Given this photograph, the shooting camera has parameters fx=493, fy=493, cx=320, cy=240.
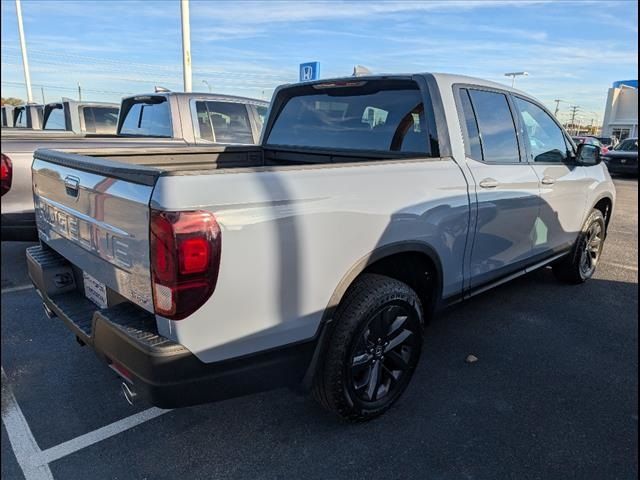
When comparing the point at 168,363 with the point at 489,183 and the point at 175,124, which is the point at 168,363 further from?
the point at 175,124

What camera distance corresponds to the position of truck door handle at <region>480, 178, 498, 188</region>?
3.21 meters

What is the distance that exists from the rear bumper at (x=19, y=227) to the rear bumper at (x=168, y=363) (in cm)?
251

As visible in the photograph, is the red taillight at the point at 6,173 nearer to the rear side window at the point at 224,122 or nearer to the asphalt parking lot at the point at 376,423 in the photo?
the asphalt parking lot at the point at 376,423

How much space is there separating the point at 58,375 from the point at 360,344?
199 centimetres

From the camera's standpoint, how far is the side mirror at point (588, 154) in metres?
4.34

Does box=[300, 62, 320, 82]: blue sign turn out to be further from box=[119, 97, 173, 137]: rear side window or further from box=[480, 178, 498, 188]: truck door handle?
box=[480, 178, 498, 188]: truck door handle

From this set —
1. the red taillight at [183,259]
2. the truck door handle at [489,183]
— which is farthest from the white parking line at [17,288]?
the truck door handle at [489,183]

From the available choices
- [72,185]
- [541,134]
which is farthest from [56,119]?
[541,134]

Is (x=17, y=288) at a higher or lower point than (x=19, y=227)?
lower

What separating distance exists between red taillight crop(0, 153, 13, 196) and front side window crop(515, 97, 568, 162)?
Answer: 14.4 ft

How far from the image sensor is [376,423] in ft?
9.06

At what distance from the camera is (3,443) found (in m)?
2.49

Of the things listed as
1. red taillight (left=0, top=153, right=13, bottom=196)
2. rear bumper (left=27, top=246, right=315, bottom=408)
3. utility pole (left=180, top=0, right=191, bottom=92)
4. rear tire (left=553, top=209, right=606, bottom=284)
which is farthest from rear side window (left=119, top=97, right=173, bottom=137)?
rear tire (left=553, top=209, right=606, bottom=284)

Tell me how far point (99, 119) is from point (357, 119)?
7.41 meters
